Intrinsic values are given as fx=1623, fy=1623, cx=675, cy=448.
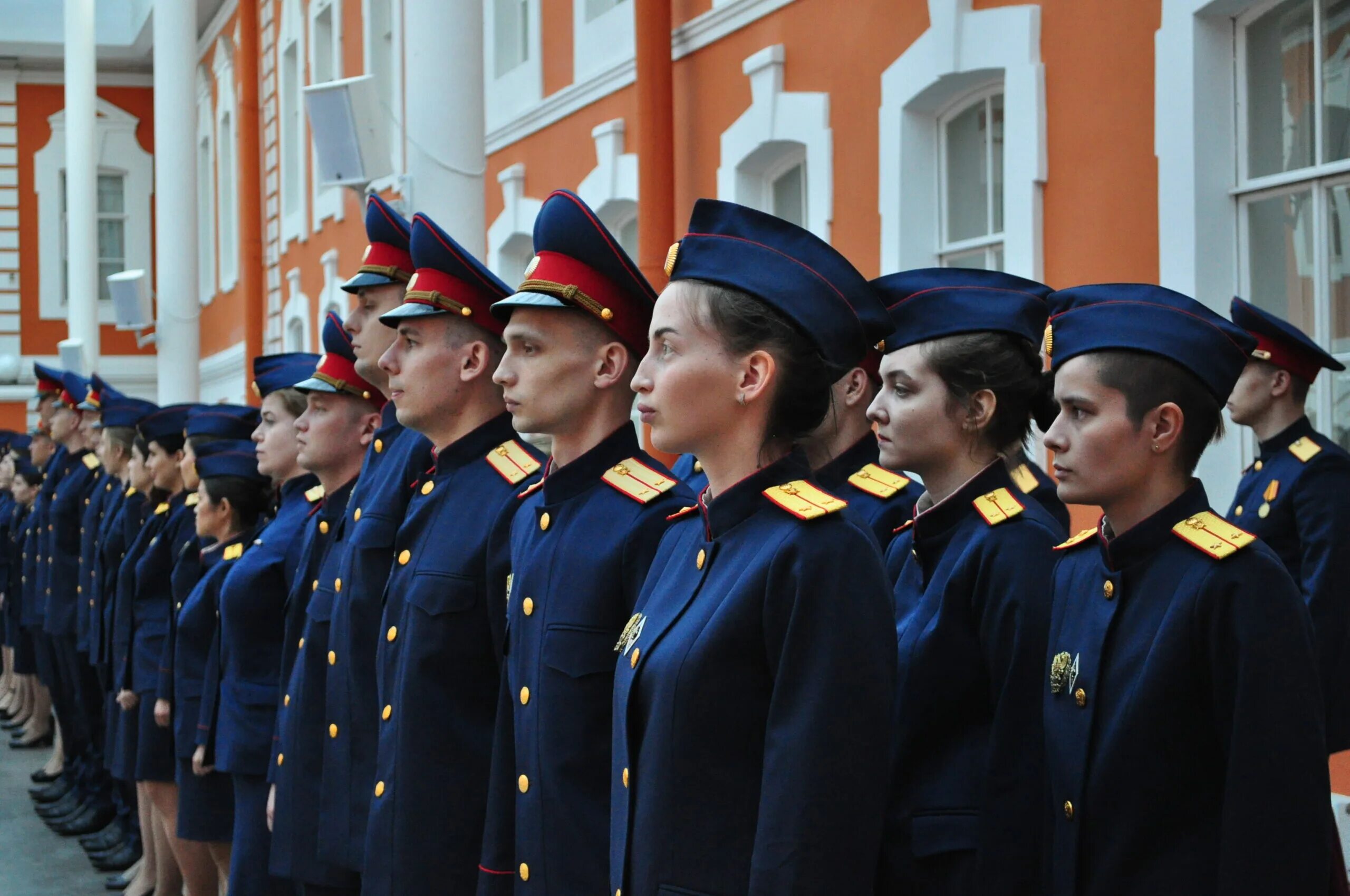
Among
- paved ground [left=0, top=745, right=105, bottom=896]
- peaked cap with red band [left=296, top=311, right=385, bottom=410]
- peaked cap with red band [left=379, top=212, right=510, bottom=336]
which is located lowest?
paved ground [left=0, top=745, right=105, bottom=896]

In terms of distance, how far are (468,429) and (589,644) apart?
0.91m

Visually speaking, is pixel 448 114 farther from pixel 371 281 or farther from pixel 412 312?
pixel 412 312

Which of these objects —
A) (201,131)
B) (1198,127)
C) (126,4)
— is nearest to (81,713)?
(1198,127)

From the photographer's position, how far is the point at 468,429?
3600mm

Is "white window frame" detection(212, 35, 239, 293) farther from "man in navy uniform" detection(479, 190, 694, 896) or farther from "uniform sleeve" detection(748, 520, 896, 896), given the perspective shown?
"uniform sleeve" detection(748, 520, 896, 896)

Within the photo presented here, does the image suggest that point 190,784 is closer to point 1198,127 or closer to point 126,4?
point 1198,127

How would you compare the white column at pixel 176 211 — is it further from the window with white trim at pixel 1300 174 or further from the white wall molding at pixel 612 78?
the window with white trim at pixel 1300 174

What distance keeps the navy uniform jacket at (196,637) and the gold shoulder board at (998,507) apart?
3148 millimetres

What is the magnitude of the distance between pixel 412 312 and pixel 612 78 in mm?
6016

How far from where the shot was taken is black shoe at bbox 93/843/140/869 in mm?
7062

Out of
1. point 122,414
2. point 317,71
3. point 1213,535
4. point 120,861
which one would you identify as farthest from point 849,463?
point 317,71

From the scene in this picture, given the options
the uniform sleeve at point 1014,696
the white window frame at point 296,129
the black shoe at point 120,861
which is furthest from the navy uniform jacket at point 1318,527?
the white window frame at point 296,129

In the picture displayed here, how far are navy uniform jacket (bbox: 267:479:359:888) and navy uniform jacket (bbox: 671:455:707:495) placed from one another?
3.26ft

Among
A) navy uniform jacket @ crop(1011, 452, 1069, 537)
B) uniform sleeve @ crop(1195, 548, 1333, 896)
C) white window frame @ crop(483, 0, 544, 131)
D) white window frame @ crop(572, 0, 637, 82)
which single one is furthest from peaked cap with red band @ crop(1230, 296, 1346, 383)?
white window frame @ crop(483, 0, 544, 131)
